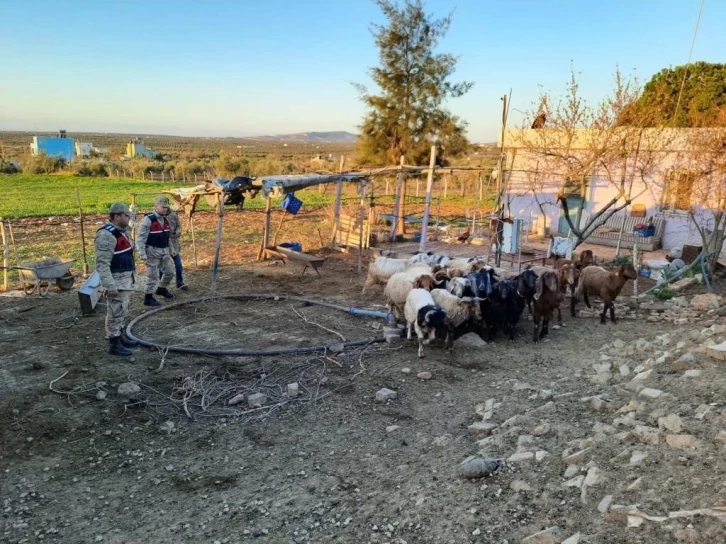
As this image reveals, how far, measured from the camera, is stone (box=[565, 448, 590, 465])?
13.6ft

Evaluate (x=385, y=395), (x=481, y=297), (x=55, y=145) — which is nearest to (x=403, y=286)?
(x=481, y=297)

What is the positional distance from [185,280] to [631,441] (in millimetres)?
10100

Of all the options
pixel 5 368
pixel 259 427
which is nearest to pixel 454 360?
pixel 259 427

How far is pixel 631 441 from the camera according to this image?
425 centimetres

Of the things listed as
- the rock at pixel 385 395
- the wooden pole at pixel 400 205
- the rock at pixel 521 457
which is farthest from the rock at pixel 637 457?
the wooden pole at pixel 400 205

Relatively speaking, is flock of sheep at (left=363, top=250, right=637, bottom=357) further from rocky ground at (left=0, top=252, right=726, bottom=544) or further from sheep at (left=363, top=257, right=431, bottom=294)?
sheep at (left=363, top=257, right=431, bottom=294)

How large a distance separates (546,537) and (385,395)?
300cm

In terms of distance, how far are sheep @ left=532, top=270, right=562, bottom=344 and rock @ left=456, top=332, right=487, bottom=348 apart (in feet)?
2.89

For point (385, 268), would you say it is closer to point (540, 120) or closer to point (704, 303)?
point (704, 303)

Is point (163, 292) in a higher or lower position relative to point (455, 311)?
lower

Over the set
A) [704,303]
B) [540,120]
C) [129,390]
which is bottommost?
[129,390]

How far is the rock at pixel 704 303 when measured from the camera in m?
8.80

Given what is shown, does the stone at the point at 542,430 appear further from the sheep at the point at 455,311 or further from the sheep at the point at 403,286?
the sheep at the point at 403,286

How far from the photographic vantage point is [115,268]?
288 inches
